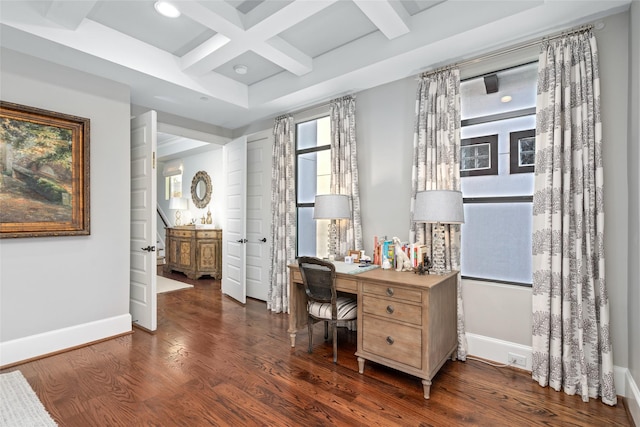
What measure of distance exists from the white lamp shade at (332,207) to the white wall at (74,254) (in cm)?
207

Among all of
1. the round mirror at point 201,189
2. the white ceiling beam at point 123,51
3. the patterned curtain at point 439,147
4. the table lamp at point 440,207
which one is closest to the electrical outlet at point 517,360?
the patterned curtain at point 439,147

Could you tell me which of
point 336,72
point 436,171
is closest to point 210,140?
point 336,72

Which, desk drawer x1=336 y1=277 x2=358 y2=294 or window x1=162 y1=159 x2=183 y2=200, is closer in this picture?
desk drawer x1=336 y1=277 x2=358 y2=294

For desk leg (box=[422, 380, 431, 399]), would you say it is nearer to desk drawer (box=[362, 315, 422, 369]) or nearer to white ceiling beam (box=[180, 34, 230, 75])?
desk drawer (box=[362, 315, 422, 369])

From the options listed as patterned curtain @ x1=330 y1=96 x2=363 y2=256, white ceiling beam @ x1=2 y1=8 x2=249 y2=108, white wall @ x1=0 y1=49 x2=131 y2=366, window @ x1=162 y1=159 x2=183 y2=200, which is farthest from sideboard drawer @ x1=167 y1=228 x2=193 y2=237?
patterned curtain @ x1=330 y1=96 x2=363 y2=256

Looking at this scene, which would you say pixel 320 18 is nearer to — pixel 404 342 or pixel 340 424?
pixel 404 342

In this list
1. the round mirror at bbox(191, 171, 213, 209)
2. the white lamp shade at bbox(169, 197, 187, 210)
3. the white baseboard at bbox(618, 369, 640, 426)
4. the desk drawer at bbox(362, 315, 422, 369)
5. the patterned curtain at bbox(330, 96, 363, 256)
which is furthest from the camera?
the white lamp shade at bbox(169, 197, 187, 210)

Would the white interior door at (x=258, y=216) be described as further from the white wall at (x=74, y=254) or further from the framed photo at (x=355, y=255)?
the white wall at (x=74, y=254)

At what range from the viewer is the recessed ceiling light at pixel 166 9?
7.84 ft

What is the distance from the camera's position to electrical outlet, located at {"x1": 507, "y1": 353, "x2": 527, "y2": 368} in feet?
8.41

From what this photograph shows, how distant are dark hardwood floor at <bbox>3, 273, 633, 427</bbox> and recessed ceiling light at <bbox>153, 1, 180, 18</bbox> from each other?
278 cm

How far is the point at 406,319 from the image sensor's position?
234cm

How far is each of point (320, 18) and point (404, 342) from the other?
8.94 ft

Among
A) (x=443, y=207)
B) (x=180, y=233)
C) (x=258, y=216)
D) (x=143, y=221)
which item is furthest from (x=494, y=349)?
(x=180, y=233)
